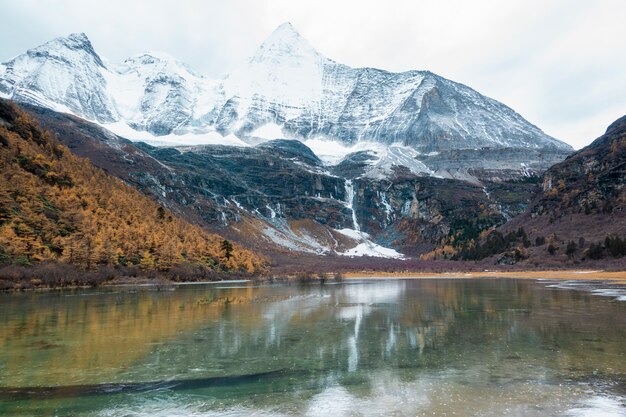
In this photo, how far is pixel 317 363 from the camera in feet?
65.4

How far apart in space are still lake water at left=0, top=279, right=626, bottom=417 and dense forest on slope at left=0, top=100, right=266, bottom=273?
36.1 metres

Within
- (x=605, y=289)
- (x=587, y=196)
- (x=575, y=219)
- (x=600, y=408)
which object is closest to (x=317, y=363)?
(x=600, y=408)

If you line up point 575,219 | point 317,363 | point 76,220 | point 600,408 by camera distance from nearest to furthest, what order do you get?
point 600,408 < point 317,363 < point 76,220 < point 575,219

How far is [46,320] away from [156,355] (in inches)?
654

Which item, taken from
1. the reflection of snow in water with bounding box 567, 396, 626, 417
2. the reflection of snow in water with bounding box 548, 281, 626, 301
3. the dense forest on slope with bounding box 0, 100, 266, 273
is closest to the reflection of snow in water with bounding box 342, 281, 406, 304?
the reflection of snow in water with bounding box 548, 281, 626, 301

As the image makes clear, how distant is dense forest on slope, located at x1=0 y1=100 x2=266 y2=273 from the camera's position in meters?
68.4

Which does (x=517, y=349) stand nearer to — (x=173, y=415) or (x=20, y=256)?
(x=173, y=415)

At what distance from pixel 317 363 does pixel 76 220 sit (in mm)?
72850

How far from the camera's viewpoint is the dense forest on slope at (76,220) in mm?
68375

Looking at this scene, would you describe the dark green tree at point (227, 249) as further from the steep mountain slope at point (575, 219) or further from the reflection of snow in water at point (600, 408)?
the reflection of snow in water at point (600, 408)

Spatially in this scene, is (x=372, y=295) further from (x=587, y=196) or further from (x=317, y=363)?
(x=587, y=196)

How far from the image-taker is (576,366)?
18328 mm

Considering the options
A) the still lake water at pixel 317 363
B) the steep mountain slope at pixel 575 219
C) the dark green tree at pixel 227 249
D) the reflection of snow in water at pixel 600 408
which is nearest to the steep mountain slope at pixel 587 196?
the steep mountain slope at pixel 575 219

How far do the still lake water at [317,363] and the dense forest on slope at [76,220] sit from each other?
118ft
